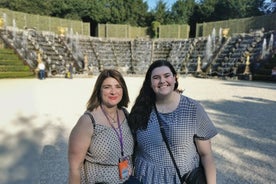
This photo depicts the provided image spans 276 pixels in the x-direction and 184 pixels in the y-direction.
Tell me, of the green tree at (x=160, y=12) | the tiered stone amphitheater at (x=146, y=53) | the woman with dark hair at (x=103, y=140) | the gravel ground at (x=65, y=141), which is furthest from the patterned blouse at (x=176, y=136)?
the green tree at (x=160, y=12)

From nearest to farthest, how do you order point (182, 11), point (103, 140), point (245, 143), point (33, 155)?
1. point (103, 140)
2. point (33, 155)
3. point (245, 143)
4. point (182, 11)

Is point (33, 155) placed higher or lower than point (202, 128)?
lower

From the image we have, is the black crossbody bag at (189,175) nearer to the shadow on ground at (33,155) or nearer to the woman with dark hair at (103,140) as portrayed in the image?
the woman with dark hair at (103,140)

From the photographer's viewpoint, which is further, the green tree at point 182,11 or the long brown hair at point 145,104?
the green tree at point 182,11

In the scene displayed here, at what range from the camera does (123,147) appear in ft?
7.61

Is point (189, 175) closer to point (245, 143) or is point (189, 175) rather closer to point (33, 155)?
point (33, 155)

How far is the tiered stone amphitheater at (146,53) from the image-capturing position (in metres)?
24.6

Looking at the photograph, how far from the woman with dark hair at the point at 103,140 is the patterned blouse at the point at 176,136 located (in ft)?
0.66

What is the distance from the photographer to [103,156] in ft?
7.33

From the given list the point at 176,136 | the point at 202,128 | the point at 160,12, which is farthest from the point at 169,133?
the point at 160,12

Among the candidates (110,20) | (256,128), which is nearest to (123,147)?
(256,128)

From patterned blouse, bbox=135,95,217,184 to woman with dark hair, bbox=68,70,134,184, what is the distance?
20 cm

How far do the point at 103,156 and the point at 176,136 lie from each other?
2.03ft

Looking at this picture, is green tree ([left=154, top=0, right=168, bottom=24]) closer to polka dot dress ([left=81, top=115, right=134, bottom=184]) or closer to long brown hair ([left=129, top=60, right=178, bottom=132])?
long brown hair ([left=129, top=60, right=178, bottom=132])
